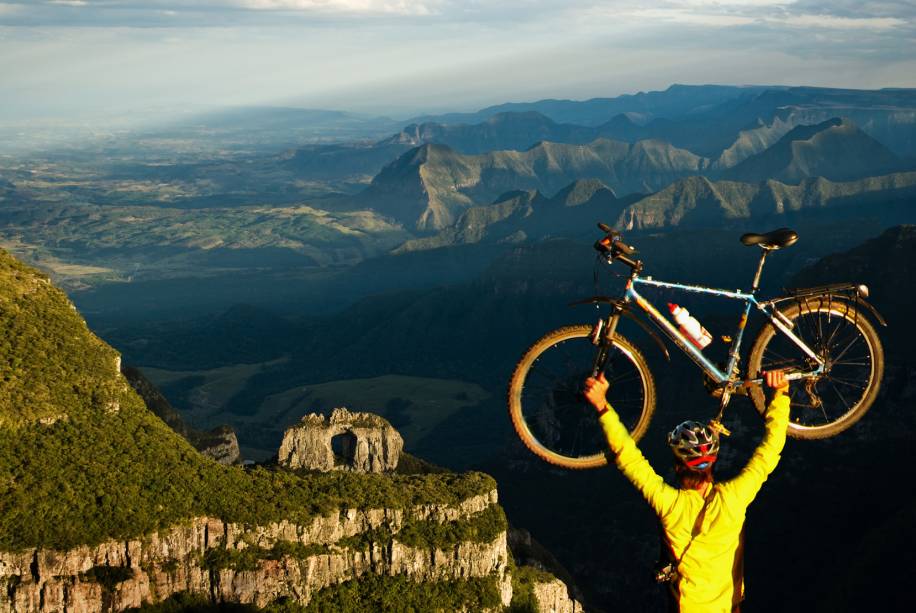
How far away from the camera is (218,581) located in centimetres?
7331

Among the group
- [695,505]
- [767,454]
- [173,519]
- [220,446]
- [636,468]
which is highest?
[636,468]

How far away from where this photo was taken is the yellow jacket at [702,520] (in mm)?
17625

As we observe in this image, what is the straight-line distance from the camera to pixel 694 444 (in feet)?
58.0

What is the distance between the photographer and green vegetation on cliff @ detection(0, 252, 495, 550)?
71250mm

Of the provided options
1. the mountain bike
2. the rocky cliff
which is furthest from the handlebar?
the rocky cliff

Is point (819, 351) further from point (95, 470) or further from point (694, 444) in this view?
point (95, 470)

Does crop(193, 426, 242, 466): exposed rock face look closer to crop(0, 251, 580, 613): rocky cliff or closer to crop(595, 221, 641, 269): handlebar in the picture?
crop(0, 251, 580, 613): rocky cliff

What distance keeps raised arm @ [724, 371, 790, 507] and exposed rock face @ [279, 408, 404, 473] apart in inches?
3516

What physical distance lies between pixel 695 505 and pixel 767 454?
2092mm

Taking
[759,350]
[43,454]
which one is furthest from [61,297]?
[759,350]

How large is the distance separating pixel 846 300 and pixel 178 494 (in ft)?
203

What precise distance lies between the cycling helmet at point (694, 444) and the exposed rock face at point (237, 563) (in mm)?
61950

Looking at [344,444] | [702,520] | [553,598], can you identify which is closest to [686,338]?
[702,520]

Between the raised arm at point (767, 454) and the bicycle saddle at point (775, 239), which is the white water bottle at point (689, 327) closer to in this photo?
the bicycle saddle at point (775, 239)
